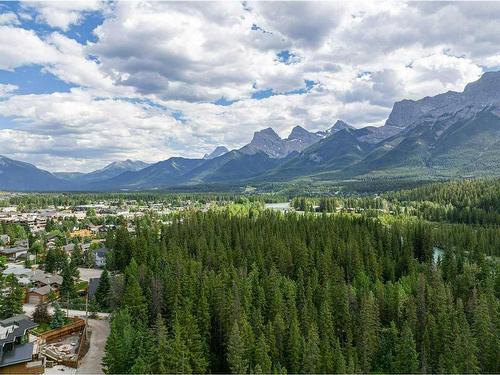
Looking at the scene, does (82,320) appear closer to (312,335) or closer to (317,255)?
(312,335)

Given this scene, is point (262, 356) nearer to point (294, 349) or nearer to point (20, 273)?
point (294, 349)

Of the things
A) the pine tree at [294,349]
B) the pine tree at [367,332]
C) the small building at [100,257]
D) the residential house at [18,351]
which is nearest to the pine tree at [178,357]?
the pine tree at [294,349]

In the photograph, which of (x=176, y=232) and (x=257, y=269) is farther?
(x=176, y=232)

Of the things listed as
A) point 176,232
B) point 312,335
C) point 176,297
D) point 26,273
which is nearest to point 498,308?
point 312,335

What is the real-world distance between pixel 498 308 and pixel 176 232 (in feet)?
244

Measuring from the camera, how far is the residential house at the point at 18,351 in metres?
47.3

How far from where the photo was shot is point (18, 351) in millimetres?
49719

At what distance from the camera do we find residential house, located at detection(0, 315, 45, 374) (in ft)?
155

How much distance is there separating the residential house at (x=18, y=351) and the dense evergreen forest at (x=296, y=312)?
820 cm

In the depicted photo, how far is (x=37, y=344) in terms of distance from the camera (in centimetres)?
5459

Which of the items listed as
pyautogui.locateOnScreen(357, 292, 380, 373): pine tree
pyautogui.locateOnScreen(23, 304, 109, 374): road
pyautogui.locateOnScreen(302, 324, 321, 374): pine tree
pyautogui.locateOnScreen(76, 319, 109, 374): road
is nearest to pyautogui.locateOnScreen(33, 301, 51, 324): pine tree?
pyautogui.locateOnScreen(23, 304, 109, 374): road

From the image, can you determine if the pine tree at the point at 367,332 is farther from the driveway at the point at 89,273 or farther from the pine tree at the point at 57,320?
the driveway at the point at 89,273

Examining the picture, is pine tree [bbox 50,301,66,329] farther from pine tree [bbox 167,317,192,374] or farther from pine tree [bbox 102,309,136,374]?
pine tree [bbox 167,317,192,374]

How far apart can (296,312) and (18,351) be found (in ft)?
112
